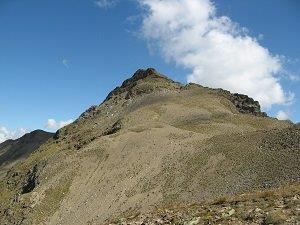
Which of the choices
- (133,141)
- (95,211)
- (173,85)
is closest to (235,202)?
(95,211)

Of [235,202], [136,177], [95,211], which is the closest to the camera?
[235,202]

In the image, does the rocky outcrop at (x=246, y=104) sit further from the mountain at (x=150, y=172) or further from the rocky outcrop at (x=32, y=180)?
the rocky outcrop at (x=32, y=180)

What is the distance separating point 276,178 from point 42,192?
39.1 meters

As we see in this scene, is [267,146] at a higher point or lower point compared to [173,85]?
lower

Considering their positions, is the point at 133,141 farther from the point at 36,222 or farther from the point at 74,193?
the point at 36,222

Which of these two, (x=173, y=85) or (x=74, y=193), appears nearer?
(x=74, y=193)

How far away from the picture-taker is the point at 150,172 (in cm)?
7319

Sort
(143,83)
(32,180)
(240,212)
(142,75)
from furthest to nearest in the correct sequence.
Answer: (142,75) < (143,83) < (32,180) < (240,212)

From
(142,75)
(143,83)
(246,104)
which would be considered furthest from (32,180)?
(142,75)

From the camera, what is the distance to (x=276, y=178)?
2383 inches

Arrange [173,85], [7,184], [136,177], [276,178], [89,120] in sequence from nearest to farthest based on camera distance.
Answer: [276,178] < [136,177] < [7,184] < [89,120] < [173,85]

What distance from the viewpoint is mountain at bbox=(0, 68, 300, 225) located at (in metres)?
62.9

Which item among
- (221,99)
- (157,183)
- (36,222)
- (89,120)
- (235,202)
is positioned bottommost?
(36,222)

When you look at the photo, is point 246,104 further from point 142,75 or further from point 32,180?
point 32,180
